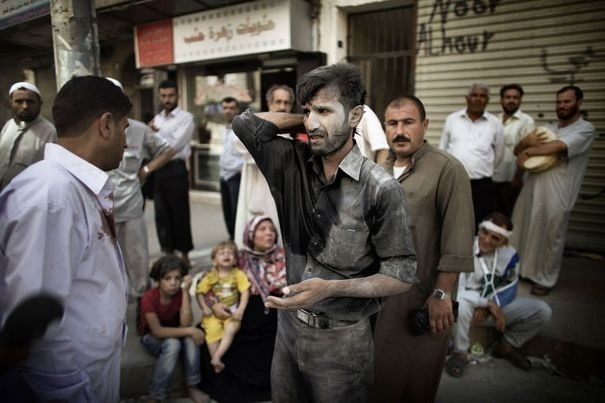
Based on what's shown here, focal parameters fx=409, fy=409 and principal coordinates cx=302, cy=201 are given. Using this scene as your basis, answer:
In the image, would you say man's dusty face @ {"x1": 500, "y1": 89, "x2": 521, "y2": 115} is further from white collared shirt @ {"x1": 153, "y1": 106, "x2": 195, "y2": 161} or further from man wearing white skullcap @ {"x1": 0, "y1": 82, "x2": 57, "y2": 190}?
man wearing white skullcap @ {"x1": 0, "y1": 82, "x2": 57, "y2": 190}

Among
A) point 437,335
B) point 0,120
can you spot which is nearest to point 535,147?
point 437,335

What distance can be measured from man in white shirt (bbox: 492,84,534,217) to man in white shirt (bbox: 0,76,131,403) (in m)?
4.50

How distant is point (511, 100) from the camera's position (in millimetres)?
4770

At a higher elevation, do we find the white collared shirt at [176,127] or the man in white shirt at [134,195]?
the white collared shirt at [176,127]

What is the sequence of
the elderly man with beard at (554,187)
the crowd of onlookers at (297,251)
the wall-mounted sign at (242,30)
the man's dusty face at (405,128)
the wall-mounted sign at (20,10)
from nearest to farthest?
1. the crowd of onlookers at (297,251)
2. the man's dusty face at (405,128)
3. the wall-mounted sign at (20,10)
4. the elderly man with beard at (554,187)
5. the wall-mounted sign at (242,30)

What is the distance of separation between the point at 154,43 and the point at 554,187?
25.4 feet

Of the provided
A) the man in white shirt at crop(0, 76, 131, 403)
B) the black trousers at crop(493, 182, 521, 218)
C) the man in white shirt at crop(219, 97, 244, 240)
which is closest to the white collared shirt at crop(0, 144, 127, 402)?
the man in white shirt at crop(0, 76, 131, 403)

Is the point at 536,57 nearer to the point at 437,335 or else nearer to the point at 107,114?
the point at 437,335

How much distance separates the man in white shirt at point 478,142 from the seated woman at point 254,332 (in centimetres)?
251

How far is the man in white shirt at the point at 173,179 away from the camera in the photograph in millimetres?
4617

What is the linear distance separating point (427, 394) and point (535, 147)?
294cm

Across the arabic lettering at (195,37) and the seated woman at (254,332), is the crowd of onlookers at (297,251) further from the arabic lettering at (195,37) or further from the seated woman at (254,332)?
the arabic lettering at (195,37)

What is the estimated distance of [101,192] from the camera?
144cm

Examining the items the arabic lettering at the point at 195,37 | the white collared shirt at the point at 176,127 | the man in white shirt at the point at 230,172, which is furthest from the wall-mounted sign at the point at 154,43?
the white collared shirt at the point at 176,127
